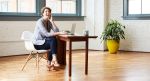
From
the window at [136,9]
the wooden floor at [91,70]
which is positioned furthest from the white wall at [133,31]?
the wooden floor at [91,70]

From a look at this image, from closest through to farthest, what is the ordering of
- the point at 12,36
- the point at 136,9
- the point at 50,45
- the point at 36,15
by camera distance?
1. the point at 50,45
2. the point at 12,36
3. the point at 36,15
4. the point at 136,9

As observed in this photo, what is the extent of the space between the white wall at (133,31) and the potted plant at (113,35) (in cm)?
40

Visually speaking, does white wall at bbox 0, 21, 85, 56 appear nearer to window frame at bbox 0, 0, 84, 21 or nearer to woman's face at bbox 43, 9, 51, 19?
window frame at bbox 0, 0, 84, 21

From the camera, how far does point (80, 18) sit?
9.64 meters

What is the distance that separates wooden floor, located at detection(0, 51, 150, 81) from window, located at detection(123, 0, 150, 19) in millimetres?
1749

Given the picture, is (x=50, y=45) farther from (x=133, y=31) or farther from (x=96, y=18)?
(x=133, y=31)

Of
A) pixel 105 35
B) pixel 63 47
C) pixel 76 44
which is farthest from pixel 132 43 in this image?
pixel 63 47

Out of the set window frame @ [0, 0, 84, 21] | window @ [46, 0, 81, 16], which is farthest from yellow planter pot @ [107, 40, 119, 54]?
window @ [46, 0, 81, 16]

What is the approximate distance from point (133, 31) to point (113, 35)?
785 mm

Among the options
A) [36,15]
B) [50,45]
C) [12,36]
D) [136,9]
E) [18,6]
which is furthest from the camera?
[136,9]

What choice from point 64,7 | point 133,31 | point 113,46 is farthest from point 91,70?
point 64,7

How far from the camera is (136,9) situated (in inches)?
357

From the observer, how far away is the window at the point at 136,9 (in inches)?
348

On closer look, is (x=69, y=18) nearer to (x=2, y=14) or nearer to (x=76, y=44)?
(x=76, y=44)
